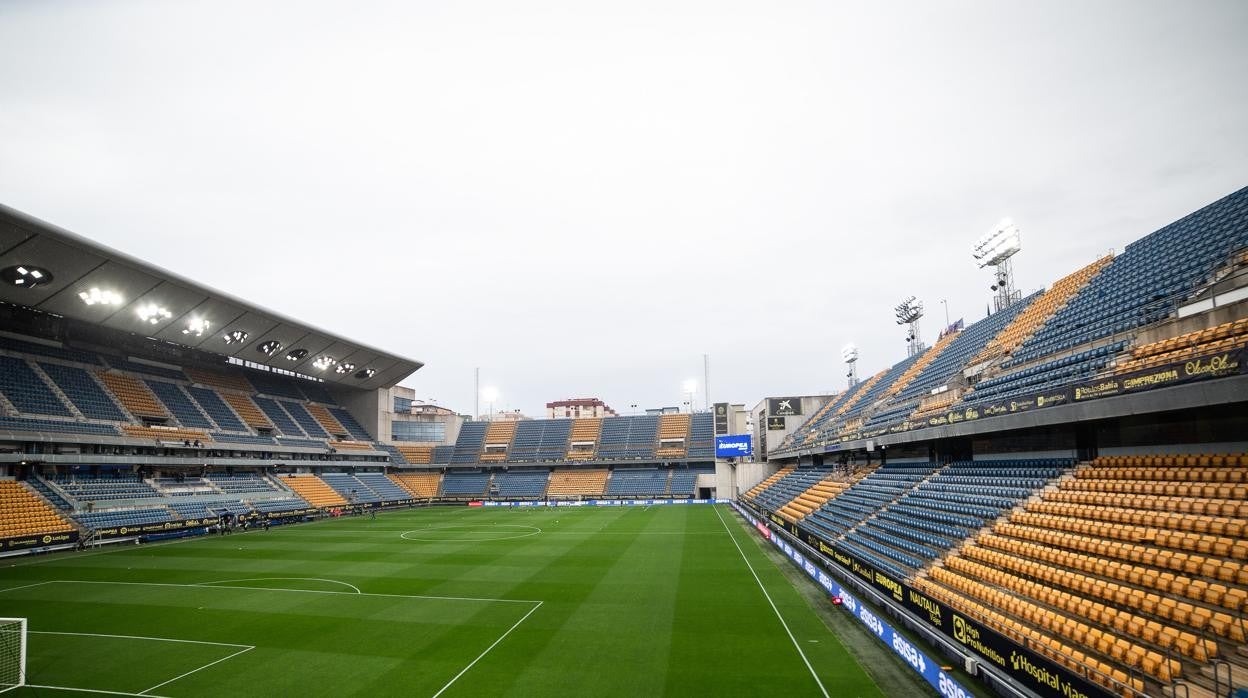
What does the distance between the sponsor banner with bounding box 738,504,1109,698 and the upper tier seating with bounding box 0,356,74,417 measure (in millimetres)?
44875

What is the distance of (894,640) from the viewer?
12719 millimetres

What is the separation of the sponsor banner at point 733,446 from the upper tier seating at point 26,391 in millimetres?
50301

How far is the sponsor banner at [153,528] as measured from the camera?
1205 inches

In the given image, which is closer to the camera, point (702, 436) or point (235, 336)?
point (235, 336)

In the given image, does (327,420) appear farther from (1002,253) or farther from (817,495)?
(1002,253)

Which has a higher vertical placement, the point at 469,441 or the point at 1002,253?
the point at 1002,253

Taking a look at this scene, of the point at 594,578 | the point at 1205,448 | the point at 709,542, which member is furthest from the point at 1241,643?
the point at 709,542

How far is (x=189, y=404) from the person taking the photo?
44031 millimetres

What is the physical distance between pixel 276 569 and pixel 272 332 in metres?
30.8

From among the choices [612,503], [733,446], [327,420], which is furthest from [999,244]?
[327,420]

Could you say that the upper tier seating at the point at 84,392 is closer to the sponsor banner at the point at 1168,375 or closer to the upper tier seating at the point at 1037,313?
the sponsor banner at the point at 1168,375

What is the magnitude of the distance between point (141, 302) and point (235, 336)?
8.65 m

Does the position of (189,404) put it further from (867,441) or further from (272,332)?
(867,441)

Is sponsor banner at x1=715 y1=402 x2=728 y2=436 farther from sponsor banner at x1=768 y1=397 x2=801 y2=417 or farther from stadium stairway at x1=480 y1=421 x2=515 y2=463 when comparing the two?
stadium stairway at x1=480 y1=421 x2=515 y2=463
